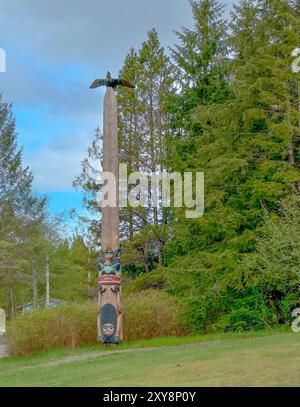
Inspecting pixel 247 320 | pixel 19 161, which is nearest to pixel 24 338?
pixel 247 320

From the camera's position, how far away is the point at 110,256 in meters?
13.4

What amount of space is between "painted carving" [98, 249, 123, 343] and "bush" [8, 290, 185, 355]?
2.91 m

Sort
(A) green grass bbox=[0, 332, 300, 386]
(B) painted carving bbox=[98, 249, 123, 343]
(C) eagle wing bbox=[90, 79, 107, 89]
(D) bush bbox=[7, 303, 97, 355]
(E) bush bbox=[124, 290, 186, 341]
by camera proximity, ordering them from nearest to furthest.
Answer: (A) green grass bbox=[0, 332, 300, 386]
(B) painted carving bbox=[98, 249, 123, 343]
(C) eagle wing bbox=[90, 79, 107, 89]
(D) bush bbox=[7, 303, 97, 355]
(E) bush bbox=[124, 290, 186, 341]

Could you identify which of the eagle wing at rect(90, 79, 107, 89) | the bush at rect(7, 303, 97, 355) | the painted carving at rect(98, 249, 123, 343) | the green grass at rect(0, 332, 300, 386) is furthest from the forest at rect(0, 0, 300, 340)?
the eagle wing at rect(90, 79, 107, 89)

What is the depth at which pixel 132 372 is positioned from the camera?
8.73 meters

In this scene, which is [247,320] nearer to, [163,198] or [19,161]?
[163,198]

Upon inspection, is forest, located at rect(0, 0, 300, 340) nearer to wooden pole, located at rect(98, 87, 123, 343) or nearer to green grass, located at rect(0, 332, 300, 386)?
wooden pole, located at rect(98, 87, 123, 343)

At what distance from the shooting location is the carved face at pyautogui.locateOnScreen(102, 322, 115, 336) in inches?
527

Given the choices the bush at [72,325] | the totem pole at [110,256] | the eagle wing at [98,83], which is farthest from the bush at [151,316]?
the eagle wing at [98,83]

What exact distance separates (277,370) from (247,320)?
34.0 feet

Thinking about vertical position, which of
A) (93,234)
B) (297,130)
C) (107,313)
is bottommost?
(107,313)

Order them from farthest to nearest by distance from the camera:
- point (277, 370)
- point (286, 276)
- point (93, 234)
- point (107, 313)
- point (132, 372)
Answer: point (93, 234)
point (286, 276)
point (107, 313)
point (132, 372)
point (277, 370)

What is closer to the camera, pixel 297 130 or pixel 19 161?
pixel 297 130

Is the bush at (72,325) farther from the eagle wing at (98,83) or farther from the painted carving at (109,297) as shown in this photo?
the eagle wing at (98,83)
